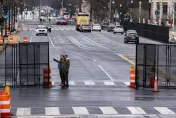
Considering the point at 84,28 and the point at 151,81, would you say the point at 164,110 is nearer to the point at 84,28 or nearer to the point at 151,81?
the point at 151,81

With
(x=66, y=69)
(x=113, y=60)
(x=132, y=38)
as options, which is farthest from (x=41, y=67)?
(x=132, y=38)

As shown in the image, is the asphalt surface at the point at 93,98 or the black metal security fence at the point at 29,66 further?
the black metal security fence at the point at 29,66

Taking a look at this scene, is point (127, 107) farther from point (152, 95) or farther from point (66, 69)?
point (66, 69)

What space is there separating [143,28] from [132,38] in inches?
709

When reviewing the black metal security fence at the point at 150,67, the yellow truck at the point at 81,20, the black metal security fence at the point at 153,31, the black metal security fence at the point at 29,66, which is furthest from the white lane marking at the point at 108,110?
the yellow truck at the point at 81,20

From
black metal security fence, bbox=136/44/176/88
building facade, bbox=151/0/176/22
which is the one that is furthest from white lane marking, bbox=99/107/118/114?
building facade, bbox=151/0/176/22

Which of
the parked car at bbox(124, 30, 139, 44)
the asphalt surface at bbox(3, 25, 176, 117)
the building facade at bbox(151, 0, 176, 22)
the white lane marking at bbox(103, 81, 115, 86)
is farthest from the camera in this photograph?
the building facade at bbox(151, 0, 176, 22)

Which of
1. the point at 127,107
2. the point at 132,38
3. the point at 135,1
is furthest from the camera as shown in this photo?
the point at 135,1

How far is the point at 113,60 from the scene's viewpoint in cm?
4394

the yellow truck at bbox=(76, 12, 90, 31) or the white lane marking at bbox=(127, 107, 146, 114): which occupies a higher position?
the yellow truck at bbox=(76, 12, 90, 31)

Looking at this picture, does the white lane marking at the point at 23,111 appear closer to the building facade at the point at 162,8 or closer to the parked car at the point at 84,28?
the parked car at the point at 84,28

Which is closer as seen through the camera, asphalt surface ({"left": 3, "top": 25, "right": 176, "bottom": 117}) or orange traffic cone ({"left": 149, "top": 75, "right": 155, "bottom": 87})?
asphalt surface ({"left": 3, "top": 25, "right": 176, "bottom": 117})

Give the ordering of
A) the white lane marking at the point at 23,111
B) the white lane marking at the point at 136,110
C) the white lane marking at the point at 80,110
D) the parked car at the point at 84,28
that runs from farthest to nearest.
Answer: the parked car at the point at 84,28, the white lane marking at the point at 136,110, the white lane marking at the point at 80,110, the white lane marking at the point at 23,111

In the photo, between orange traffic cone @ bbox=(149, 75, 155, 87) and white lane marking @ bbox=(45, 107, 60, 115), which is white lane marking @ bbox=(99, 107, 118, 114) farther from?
orange traffic cone @ bbox=(149, 75, 155, 87)
